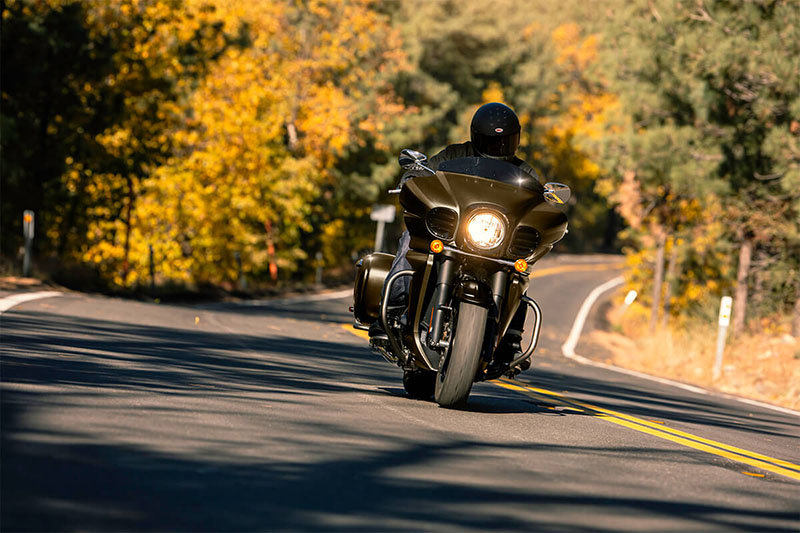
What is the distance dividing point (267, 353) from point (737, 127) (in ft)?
60.4

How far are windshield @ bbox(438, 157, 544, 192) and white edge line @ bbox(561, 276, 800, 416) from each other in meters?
6.47

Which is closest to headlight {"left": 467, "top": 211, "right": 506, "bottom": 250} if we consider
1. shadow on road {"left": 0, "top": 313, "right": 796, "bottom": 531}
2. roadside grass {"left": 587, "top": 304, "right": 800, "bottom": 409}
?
shadow on road {"left": 0, "top": 313, "right": 796, "bottom": 531}

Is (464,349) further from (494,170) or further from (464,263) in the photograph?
(494,170)

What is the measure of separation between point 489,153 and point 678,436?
250 centimetres

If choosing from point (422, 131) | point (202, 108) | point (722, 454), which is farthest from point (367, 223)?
point (722, 454)

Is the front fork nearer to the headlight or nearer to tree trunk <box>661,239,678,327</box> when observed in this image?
the headlight

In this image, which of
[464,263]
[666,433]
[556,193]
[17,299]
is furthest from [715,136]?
[464,263]

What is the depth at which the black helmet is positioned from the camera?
8.20m

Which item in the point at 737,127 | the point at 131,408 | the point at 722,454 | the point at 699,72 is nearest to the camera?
the point at 131,408

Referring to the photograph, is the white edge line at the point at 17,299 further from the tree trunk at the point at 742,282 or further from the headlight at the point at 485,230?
the tree trunk at the point at 742,282

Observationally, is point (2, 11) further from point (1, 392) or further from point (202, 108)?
point (1, 392)

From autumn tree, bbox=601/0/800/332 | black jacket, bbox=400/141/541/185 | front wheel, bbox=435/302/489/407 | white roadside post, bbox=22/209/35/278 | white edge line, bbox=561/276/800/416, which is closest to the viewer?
front wheel, bbox=435/302/489/407

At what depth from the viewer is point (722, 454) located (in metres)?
7.54

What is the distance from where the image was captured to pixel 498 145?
8.25 metres
